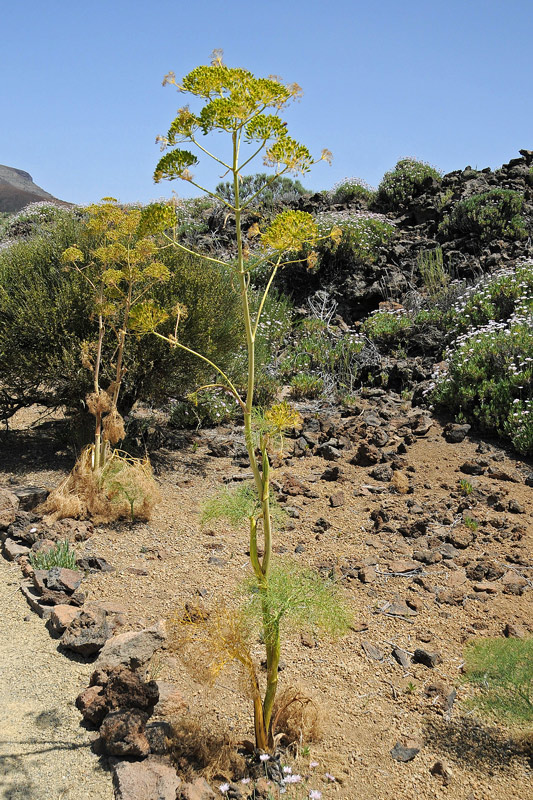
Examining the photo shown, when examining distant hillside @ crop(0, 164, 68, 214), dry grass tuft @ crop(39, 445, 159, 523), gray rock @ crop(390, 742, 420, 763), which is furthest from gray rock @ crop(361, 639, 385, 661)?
distant hillside @ crop(0, 164, 68, 214)

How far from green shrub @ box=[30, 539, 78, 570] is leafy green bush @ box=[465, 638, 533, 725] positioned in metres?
2.69

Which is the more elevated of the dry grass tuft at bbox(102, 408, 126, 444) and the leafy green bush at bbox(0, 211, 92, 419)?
the leafy green bush at bbox(0, 211, 92, 419)

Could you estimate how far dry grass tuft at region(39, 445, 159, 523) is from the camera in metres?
5.42

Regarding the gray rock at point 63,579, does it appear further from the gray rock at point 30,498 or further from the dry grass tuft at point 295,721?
the dry grass tuft at point 295,721

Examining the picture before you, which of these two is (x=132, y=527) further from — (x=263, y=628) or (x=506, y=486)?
(x=506, y=486)

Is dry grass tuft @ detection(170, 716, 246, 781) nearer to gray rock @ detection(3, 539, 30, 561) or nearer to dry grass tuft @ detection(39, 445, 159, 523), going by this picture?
gray rock @ detection(3, 539, 30, 561)

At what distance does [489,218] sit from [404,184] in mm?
4104

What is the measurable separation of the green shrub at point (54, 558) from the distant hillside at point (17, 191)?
23.2 m

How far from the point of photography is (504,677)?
322 centimetres

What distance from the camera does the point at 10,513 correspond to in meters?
5.28

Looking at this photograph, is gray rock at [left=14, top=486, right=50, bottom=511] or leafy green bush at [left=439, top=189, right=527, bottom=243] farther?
leafy green bush at [left=439, top=189, right=527, bottom=243]

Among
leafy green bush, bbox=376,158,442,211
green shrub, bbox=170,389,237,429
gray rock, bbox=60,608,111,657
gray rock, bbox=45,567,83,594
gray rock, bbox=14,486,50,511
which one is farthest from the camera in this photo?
leafy green bush, bbox=376,158,442,211

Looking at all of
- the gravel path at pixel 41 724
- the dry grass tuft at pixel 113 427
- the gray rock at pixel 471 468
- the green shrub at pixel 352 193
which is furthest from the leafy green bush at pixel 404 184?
the gravel path at pixel 41 724

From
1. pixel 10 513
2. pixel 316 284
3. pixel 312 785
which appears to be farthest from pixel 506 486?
pixel 316 284
